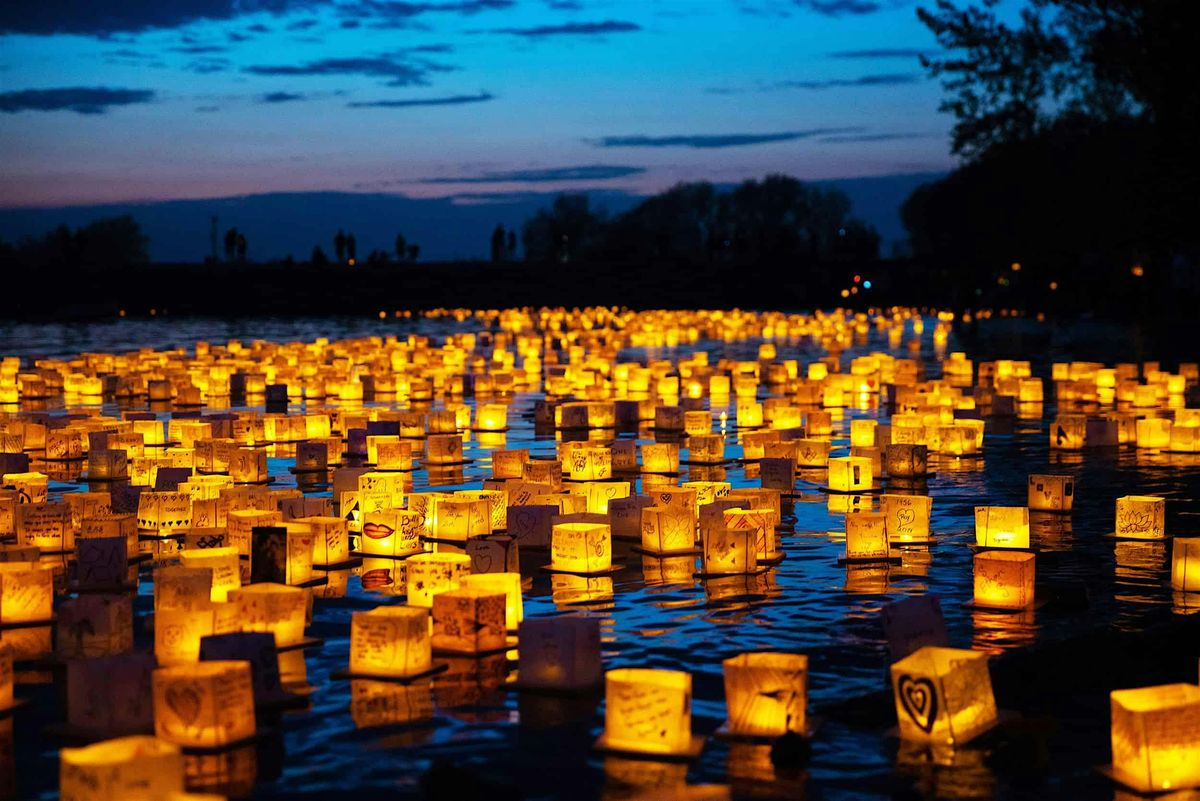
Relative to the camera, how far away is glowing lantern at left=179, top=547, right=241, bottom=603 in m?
10.8

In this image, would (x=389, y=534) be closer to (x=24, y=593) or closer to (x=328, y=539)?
(x=328, y=539)

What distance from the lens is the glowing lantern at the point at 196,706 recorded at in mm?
7652

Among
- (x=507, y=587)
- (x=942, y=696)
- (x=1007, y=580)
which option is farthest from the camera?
(x=1007, y=580)

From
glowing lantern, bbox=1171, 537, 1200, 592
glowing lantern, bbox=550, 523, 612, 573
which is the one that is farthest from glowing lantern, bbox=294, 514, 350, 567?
glowing lantern, bbox=1171, 537, 1200, 592

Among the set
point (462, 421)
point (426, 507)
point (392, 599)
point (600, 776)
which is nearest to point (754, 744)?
point (600, 776)

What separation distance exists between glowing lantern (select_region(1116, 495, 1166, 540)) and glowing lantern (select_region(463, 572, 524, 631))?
232 inches

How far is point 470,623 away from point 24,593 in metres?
3.11

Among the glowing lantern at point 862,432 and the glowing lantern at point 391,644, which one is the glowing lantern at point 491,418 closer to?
the glowing lantern at point 862,432

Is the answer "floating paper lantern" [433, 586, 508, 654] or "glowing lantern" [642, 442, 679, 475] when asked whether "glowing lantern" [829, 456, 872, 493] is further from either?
"floating paper lantern" [433, 586, 508, 654]

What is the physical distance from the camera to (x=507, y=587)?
10141 millimetres

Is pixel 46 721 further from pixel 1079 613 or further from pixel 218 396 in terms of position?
pixel 218 396

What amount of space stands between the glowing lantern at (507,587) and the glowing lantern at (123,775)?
3.54 m

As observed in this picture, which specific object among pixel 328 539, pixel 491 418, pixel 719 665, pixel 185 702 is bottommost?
pixel 719 665

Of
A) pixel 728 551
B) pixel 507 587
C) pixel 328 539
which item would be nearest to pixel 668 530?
pixel 728 551
